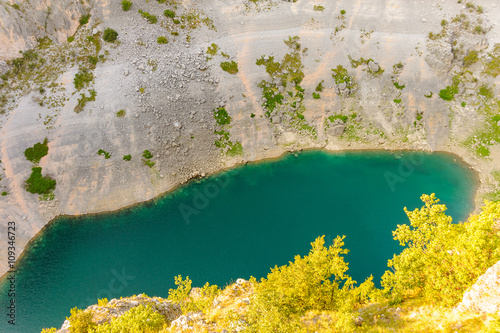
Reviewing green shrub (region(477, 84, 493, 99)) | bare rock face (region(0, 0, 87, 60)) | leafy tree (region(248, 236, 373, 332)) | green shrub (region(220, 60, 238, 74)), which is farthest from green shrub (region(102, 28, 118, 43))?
green shrub (region(477, 84, 493, 99))

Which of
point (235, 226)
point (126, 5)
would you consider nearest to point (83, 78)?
point (126, 5)

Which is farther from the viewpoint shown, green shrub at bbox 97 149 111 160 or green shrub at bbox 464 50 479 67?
green shrub at bbox 464 50 479 67

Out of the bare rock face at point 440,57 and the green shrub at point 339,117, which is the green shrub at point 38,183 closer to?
the green shrub at point 339,117

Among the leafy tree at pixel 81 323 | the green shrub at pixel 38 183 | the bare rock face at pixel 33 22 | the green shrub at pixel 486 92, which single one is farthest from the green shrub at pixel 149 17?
the green shrub at pixel 486 92

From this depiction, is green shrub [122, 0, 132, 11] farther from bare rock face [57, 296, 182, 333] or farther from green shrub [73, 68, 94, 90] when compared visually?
bare rock face [57, 296, 182, 333]

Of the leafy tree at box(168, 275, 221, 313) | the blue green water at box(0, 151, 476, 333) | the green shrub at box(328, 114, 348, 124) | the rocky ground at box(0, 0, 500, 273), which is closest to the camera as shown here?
the leafy tree at box(168, 275, 221, 313)

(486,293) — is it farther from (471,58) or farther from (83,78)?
(83,78)

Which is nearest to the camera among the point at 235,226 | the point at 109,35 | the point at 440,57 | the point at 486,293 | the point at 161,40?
the point at 486,293
